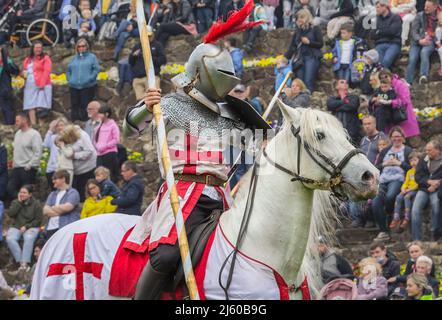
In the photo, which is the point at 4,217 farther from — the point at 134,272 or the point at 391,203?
the point at 134,272

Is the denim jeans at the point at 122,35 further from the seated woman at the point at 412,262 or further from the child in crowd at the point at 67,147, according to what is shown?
the seated woman at the point at 412,262

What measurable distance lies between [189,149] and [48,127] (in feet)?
43.7

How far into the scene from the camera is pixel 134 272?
11.3 meters

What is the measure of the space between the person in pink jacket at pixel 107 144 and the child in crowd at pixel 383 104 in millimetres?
4495

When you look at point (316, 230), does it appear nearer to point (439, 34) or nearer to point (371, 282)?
point (371, 282)

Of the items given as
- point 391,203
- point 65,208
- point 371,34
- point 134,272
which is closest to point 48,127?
point 65,208

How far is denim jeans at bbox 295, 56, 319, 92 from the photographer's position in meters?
21.6

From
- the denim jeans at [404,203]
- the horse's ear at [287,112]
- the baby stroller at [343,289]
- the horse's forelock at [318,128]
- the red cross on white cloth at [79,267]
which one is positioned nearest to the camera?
the horse's forelock at [318,128]

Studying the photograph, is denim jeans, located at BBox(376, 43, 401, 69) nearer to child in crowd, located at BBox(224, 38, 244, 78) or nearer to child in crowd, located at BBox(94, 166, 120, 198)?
child in crowd, located at BBox(224, 38, 244, 78)

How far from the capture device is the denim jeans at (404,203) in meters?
18.0

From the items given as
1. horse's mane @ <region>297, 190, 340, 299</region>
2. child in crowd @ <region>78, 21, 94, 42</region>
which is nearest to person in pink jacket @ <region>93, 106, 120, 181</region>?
child in crowd @ <region>78, 21, 94, 42</region>

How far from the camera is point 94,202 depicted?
64.3 ft

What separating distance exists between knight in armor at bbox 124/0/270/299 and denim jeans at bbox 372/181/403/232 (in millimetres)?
6853

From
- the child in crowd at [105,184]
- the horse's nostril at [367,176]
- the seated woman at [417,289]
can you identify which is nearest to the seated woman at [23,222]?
the child in crowd at [105,184]
